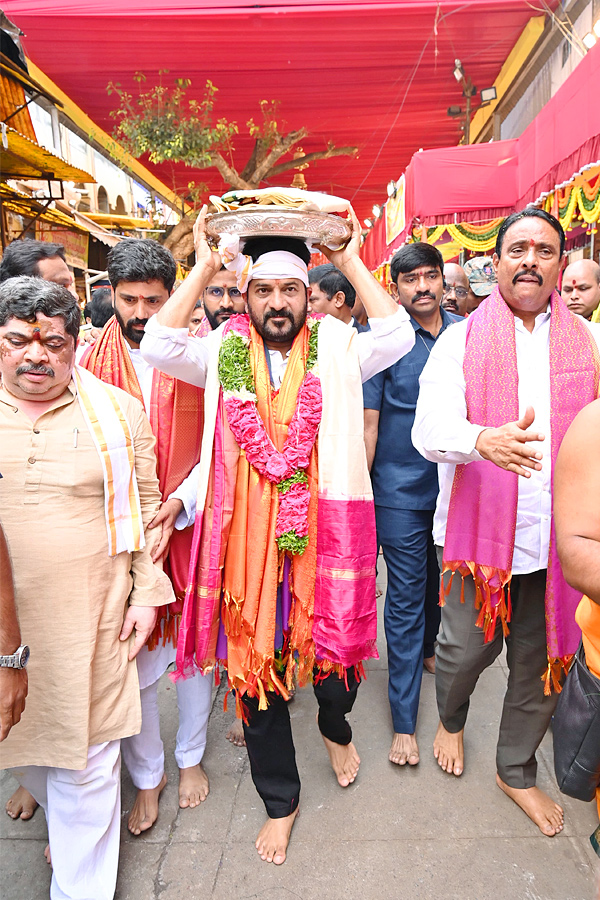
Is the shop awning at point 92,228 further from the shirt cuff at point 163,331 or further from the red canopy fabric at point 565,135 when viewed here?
the shirt cuff at point 163,331

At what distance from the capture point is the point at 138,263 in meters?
2.35

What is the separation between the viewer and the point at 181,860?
2.15m

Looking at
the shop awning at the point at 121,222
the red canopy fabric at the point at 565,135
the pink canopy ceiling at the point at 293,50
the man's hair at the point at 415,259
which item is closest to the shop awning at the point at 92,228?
the pink canopy ceiling at the point at 293,50

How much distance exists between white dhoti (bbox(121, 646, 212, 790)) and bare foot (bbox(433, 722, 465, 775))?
1028 mm

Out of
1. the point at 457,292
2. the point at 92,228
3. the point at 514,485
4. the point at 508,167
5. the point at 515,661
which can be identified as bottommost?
the point at 515,661

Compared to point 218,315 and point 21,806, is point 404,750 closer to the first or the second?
point 21,806

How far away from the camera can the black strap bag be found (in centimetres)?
148

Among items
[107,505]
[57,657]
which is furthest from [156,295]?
[57,657]

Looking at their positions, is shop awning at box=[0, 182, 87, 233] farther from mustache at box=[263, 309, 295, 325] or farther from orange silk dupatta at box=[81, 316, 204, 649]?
mustache at box=[263, 309, 295, 325]

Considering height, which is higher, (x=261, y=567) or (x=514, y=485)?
(x=514, y=485)

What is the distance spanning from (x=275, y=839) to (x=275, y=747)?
0.32 meters

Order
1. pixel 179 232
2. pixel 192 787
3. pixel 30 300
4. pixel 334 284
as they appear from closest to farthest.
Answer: pixel 30 300 → pixel 192 787 → pixel 334 284 → pixel 179 232

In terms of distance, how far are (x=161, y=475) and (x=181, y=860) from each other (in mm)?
1408

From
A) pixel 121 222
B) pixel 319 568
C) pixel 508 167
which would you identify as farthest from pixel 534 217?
pixel 121 222
